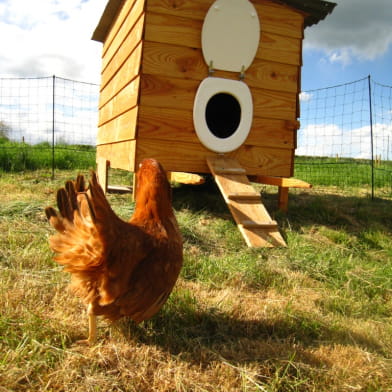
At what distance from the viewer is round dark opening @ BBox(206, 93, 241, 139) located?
4989 mm

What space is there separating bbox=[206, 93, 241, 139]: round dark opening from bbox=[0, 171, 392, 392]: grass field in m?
2.34

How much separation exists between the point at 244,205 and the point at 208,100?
1.16 meters

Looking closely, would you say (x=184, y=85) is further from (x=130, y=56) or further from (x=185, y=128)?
(x=130, y=56)

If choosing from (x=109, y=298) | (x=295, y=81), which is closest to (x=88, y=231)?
(x=109, y=298)

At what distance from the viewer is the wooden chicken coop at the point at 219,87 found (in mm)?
3404

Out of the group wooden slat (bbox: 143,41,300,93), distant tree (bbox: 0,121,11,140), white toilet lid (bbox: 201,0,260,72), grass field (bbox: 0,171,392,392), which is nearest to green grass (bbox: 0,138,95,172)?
distant tree (bbox: 0,121,11,140)

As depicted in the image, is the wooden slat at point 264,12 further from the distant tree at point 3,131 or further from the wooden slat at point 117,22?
the distant tree at point 3,131

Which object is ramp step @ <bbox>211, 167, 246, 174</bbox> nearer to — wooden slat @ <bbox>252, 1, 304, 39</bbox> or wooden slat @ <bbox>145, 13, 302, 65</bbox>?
wooden slat @ <bbox>145, 13, 302, 65</bbox>

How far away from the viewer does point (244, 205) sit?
3.35 metres

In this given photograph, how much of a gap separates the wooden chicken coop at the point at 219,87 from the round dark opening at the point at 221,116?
1.11m

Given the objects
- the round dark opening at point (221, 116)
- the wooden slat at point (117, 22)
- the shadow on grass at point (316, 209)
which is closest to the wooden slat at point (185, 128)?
the shadow on grass at point (316, 209)

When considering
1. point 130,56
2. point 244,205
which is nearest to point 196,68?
point 130,56

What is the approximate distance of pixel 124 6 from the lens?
4.45 m

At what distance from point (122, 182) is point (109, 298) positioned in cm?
475
